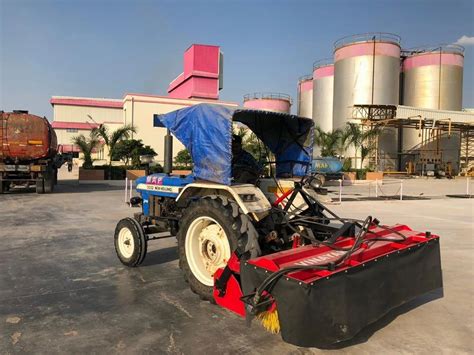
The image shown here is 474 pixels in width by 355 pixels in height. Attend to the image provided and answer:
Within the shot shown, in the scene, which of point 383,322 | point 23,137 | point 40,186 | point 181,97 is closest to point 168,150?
point 383,322

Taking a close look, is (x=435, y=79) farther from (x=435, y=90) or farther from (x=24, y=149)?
(x=24, y=149)

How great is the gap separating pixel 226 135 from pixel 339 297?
2.28 m

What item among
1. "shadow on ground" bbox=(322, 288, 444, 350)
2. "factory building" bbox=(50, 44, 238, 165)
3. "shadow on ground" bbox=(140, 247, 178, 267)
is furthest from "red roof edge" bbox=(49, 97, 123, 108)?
"shadow on ground" bbox=(322, 288, 444, 350)

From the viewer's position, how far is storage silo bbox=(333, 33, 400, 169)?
43094mm

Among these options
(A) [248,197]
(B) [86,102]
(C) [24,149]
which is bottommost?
(A) [248,197]

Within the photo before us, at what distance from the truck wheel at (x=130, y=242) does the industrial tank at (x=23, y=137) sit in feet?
41.5

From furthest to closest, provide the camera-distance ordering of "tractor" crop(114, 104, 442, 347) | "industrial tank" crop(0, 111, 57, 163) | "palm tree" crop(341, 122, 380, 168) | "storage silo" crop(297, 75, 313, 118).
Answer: "storage silo" crop(297, 75, 313, 118) → "palm tree" crop(341, 122, 380, 168) → "industrial tank" crop(0, 111, 57, 163) → "tractor" crop(114, 104, 442, 347)

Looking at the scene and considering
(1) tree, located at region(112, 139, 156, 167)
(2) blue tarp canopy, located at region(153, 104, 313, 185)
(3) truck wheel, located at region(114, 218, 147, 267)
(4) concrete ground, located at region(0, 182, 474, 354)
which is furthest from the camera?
(1) tree, located at region(112, 139, 156, 167)

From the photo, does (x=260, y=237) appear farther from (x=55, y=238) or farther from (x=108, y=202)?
(x=108, y=202)

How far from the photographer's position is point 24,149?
17.1 metres

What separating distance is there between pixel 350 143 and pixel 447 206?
22.3 meters

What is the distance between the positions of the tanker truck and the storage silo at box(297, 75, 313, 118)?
42313 millimetres

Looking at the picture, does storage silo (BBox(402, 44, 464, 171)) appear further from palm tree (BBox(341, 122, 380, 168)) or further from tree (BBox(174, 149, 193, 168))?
tree (BBox(174, 149, 193, 168))

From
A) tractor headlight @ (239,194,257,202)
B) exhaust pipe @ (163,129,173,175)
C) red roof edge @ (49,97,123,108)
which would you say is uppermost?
red roof edge @ (49,97,123,108)
